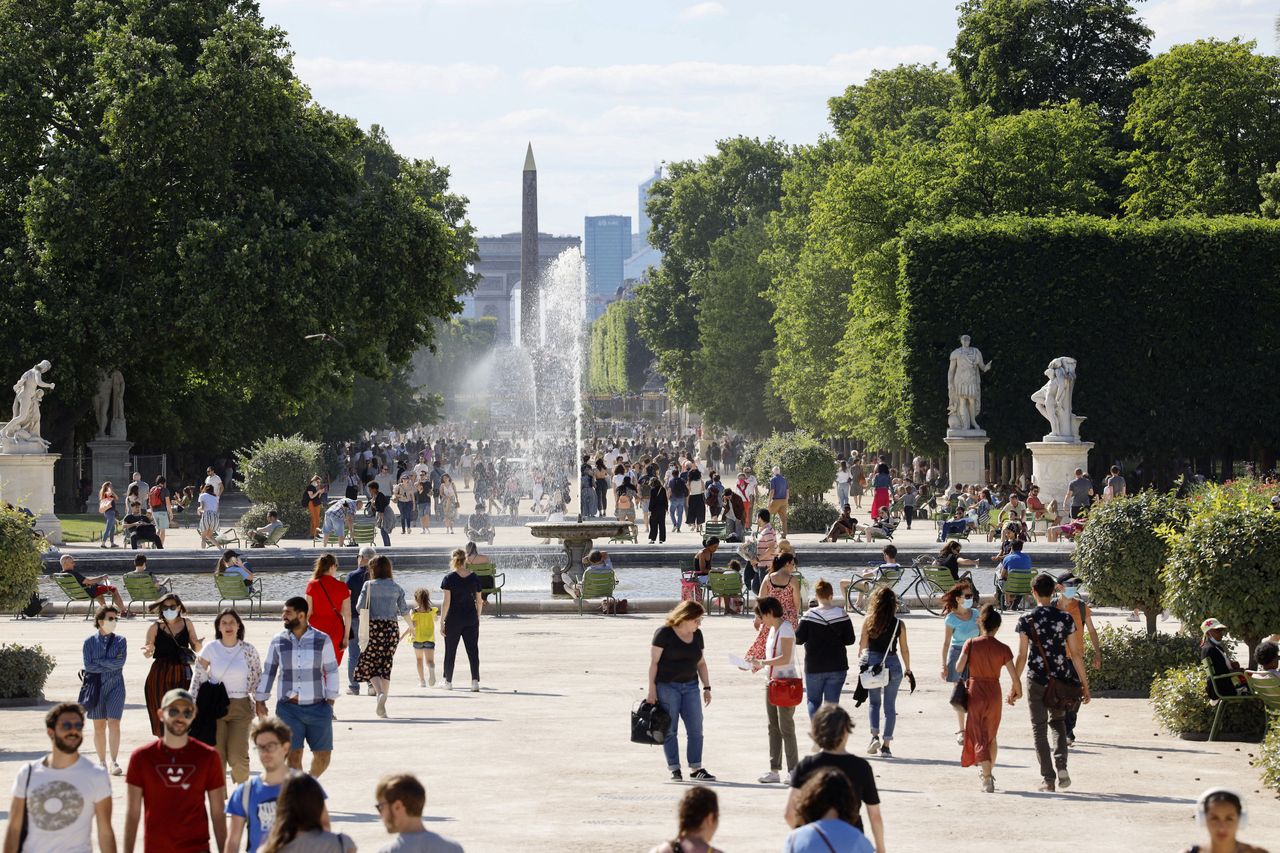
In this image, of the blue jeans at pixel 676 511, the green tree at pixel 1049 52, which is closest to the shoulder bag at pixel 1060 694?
the blue jeans at pixel 676 511

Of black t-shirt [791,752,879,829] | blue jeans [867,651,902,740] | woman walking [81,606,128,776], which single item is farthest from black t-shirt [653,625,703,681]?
black t-shirt [791,752,879,829]

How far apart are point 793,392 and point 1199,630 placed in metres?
48.8

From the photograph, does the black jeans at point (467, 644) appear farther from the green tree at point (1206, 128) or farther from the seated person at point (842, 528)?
the green tree at point (1206, 128)

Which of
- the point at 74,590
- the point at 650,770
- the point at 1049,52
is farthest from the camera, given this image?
the point at 1049,52

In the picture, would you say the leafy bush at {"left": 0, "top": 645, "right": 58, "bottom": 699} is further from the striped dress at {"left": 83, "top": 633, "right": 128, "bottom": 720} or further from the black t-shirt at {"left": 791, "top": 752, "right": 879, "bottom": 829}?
the black t-shirt at {"left": 791, "top": 752, "right": 879, "bottom": 829}

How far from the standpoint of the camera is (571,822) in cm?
1130

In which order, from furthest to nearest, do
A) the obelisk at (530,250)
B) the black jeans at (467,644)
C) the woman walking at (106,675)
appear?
the obelisk at (530,250) → the black jeans at (467,644) → the woman walking at (106,675)

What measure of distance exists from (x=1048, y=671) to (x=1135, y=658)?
5129 mm

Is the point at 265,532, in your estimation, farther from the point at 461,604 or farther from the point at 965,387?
the point at 965,387

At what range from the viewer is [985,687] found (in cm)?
1255

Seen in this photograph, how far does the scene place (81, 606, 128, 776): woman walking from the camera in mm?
12914

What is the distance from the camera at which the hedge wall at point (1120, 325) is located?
147 ft

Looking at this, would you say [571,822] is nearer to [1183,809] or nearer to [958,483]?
[1183,809]

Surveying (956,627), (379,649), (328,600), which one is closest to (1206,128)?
(956,627)
